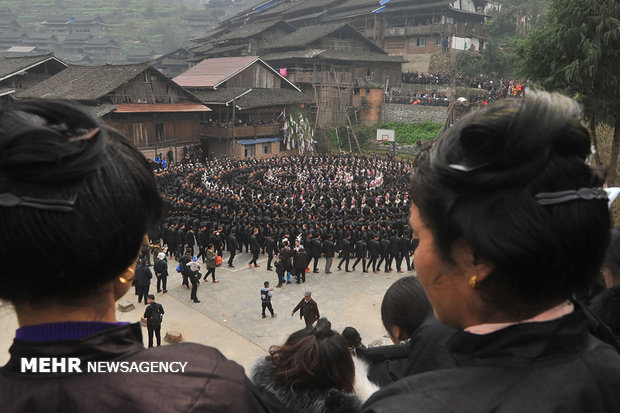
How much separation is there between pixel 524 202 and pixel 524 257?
15 cm

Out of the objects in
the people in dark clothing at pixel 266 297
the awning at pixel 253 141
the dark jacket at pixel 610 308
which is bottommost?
the people in dark clothing at pixel 266 297

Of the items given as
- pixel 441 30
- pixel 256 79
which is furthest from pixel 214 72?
pixel 441 30

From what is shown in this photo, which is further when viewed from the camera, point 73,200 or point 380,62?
point 380,62

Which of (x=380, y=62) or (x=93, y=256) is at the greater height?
(x=380, y=62)

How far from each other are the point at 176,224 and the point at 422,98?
26.9 m

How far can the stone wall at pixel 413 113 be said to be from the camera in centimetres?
3300

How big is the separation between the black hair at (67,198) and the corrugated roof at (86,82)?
1010 inches

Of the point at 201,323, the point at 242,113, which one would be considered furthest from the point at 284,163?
the point at 201,323

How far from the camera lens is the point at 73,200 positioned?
109cm

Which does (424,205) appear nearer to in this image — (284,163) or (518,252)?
(518,252)

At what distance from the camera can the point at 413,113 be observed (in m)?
34.6

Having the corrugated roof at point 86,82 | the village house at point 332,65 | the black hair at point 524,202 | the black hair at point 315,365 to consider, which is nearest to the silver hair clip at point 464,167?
the black hair at point 524,202

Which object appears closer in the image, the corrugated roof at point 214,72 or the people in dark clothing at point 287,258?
the people in dark clothing at point 287,258

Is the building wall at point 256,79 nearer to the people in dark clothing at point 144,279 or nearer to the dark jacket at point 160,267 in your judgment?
the dark jacket at point 160,267
